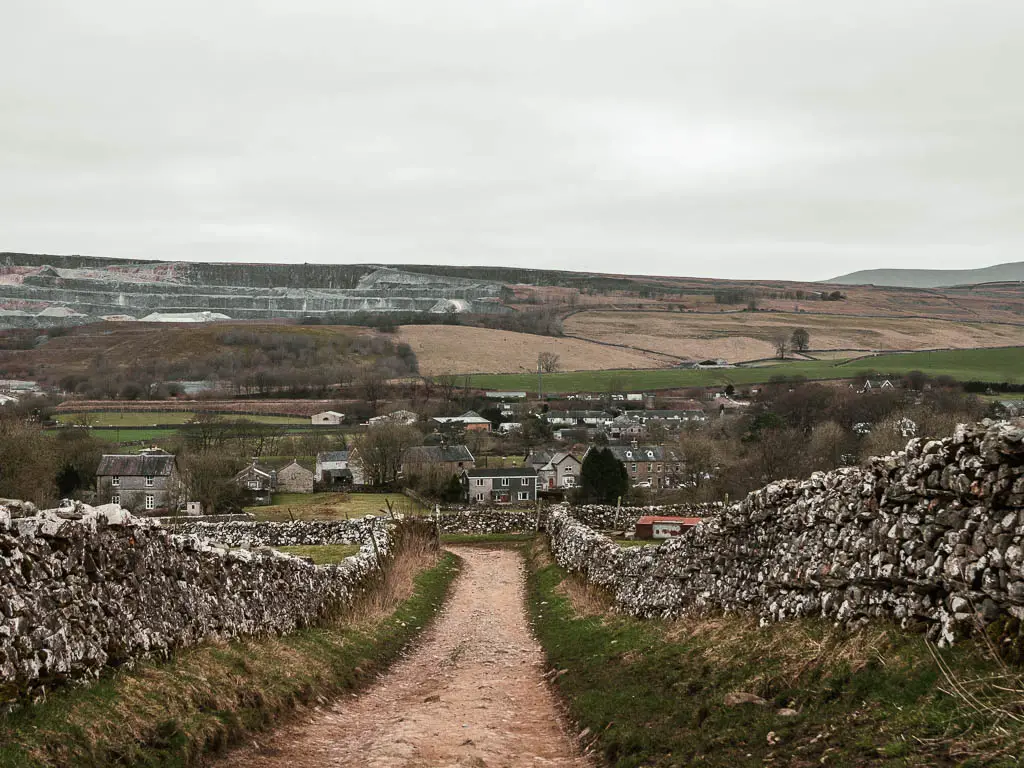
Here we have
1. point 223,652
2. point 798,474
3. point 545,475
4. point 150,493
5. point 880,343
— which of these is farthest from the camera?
point 880,343

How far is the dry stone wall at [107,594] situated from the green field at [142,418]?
88.7m

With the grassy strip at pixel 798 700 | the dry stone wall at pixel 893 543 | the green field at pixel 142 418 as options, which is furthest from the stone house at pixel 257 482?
the grassy strip at pixel 798 700

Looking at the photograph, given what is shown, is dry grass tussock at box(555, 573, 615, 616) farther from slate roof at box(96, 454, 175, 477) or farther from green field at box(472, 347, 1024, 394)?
green field at box(472, 347, 1024, 394)

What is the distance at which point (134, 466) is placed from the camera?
65.3 meters

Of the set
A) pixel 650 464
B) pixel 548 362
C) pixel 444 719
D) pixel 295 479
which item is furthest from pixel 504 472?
pixel 548 362

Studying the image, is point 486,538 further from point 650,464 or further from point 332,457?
point 650,464

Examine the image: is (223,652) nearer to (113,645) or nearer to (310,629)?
(113,645)

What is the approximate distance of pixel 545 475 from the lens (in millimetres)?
89875

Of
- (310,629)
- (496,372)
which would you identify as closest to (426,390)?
(496,372)

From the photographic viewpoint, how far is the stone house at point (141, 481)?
59.7 m

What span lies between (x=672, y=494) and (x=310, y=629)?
54.8 metres

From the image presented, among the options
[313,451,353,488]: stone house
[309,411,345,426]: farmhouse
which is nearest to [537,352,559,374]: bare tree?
[309,411,345,426]: farmhouse

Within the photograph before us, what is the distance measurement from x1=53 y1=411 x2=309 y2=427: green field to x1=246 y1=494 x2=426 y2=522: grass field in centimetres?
3934

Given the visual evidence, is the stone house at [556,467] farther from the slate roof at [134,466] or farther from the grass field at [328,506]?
the slate roof at [134,466]
